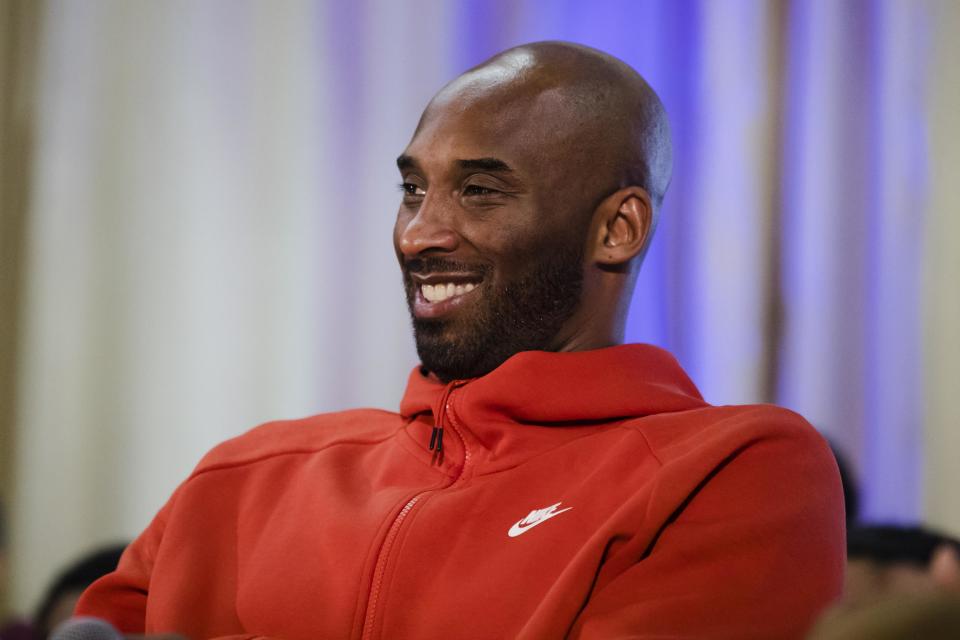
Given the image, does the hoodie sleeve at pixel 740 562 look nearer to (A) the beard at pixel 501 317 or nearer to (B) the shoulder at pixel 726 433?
(B) the shoulder at pixel 726 433

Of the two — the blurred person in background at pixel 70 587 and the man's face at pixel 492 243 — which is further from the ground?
the man's face at pixel 492 243

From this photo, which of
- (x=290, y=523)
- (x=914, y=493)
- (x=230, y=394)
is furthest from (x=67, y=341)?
(x=914, y=493)

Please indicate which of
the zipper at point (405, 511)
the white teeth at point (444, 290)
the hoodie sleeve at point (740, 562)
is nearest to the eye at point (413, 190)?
the white teeth at point (444, 290)

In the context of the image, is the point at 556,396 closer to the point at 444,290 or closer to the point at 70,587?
the point at 444,290

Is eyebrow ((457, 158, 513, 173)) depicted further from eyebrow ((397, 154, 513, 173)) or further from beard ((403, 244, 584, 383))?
beard ((403, 244, 584, 383))

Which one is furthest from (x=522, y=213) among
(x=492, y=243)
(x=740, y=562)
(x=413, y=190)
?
(x=740, y=562)

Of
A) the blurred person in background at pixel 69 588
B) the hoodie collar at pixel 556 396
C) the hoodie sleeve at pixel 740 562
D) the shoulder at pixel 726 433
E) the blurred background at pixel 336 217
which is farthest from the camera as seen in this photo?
the blurred background at pixel 336 217

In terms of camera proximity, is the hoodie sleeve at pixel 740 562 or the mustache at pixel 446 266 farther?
the mustache at pixel 446 266

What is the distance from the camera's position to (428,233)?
4.76 ft

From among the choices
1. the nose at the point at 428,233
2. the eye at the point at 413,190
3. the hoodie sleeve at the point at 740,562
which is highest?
the eye at the point at 413,190

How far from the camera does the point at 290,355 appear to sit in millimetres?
2768

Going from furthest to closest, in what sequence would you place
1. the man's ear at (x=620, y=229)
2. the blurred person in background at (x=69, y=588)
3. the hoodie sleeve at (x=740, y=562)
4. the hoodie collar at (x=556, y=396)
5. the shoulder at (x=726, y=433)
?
the blurred person in background at (x=69, y=588)
the man's ear at (x=620, y=229)
the hoodie collar at (x=556, y=396)
the shoulder at (x=726, y=433)
the hoodie sleeve at (x=740, y=562)

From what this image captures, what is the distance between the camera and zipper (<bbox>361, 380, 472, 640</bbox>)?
129 cm

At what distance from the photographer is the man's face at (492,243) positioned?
1447 mm
